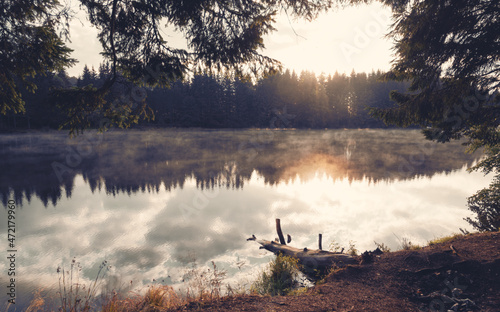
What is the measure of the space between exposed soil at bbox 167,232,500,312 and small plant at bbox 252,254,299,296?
155 centimetres

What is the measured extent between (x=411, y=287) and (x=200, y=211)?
1090 centimetres

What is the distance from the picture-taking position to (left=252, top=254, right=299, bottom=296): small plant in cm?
707

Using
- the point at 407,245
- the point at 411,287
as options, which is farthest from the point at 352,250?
the point at 411,287

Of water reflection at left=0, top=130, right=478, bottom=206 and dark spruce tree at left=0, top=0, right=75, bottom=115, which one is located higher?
dark spruce tree at left=0, top=0, right=75, bottom=115

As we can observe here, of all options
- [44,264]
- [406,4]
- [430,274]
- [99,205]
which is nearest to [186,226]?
[44,264]

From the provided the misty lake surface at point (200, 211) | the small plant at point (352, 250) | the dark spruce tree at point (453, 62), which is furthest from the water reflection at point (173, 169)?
the dark spruce tree at point (453, 62)

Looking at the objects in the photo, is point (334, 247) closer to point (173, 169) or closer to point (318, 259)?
point (318, 259)

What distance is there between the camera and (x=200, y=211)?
14.1 metres

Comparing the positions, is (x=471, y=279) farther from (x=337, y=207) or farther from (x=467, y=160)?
(x=467, y=160)

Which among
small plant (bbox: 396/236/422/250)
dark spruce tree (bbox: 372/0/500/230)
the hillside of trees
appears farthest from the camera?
the hillside of trees

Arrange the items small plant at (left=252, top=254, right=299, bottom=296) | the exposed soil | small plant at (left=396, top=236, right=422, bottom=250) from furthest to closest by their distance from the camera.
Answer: small plant at (left=396, top=236, right=422, bottom=250)
small plant at (left=252, top=254, right=299, bottom=296)
the exposed soil

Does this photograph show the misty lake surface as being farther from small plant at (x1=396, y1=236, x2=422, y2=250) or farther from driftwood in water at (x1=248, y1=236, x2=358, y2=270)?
driftwood in water at (x1=248, y1=236, x2=358, y2=270)

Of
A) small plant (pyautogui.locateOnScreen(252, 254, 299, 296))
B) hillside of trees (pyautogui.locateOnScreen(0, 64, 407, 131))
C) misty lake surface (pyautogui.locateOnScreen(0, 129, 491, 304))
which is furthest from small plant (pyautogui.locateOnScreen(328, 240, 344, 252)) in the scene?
hillside of trees (pyautogui.locateOnScreen(0, 64, 407, 131))

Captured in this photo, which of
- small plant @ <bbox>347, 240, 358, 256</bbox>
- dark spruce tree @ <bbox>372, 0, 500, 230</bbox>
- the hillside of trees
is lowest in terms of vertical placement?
small plant @ <bbox>347, 240, 358, 256</bbox>
